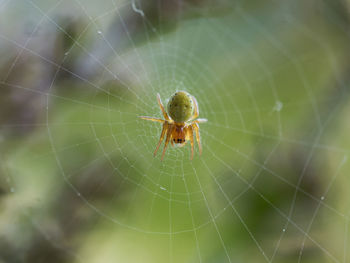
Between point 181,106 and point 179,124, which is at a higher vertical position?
point 181,106

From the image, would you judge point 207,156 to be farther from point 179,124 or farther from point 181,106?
point 179,124

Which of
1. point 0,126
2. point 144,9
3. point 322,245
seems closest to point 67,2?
point 144,9

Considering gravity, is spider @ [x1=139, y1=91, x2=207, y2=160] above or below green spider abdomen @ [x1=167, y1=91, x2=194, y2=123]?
below

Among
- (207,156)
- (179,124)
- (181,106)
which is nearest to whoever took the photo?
(207,156)

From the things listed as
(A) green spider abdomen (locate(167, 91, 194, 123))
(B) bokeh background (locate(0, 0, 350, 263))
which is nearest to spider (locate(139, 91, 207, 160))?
(A) green spider abdomen (locate(167, 91, 194, 123))

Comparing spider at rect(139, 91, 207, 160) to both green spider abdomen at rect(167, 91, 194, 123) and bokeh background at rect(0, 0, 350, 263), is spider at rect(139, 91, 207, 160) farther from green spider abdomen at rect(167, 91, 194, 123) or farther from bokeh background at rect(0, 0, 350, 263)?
bokeh background at rect(0, 0, 350, 263)

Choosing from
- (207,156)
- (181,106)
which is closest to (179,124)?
(181,106)

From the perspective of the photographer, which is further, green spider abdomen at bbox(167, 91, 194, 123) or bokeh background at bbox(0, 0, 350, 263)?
green spider abdomen at bbox(167, 91, 194, 123)
